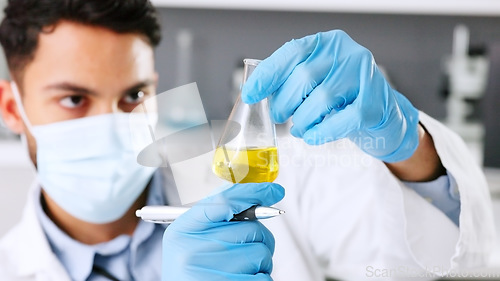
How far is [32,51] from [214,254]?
578mm

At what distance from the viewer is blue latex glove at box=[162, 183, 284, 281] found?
70 centimetres

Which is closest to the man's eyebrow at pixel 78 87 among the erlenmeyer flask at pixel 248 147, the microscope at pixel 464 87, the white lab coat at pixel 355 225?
the white lab coat at pixel 355 225

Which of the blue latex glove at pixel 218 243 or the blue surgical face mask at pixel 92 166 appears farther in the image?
the blue surgical face mask at pixel 92 166

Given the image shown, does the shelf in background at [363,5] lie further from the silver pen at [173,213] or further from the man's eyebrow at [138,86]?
the silver pen at [173,213]

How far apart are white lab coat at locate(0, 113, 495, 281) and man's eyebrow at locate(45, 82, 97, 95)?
0.24 metres

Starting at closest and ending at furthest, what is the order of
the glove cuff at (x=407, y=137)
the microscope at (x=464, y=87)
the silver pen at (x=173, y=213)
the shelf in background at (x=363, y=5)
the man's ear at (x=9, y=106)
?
the silver pen at (x=173, y=213) → the glove cuff at (x=407, y=137) → the man's ear at (x=9, y=106) → the shelf in background at (x=363, y=5) → the microscope at (x=464, y=87)

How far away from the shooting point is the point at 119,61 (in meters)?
1.01

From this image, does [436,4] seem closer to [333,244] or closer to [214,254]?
[333,244]

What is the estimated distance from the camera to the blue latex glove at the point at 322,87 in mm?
695

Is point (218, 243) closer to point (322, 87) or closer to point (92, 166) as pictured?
point (322, 87)

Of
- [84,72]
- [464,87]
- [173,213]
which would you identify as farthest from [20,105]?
[464,87]

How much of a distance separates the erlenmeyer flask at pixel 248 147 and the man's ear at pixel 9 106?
56 centimetres

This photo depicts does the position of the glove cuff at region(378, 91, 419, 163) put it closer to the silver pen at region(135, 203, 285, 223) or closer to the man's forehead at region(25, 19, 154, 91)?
the silver pen at region(135, 203, 285, 223)

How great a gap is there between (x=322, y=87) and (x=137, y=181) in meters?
0.45
